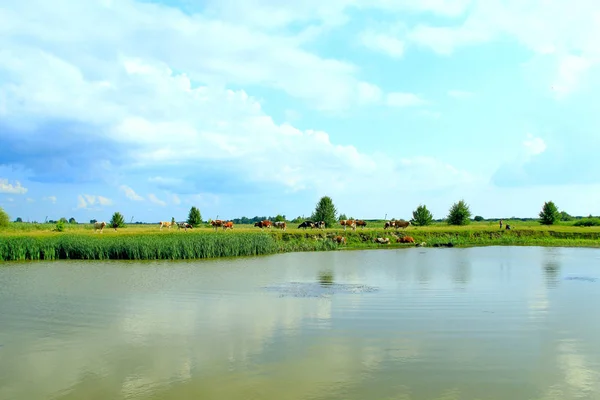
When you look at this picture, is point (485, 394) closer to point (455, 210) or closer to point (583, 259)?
point (583, 259)

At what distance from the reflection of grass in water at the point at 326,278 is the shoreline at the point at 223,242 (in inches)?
436

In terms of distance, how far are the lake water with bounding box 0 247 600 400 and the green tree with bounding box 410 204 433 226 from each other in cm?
4227

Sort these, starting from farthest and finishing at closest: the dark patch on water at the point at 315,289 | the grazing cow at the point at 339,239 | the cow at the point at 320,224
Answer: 1. the cow at the point at 320,224
2. the grazing cow at the point at 339,239
3. the dark patch on water at the point at 315,289

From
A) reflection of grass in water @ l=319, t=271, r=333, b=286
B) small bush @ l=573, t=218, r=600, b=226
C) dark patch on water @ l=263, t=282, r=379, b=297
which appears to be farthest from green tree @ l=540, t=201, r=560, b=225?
dark patch on water @ l=263, t=282, r=379, b=297

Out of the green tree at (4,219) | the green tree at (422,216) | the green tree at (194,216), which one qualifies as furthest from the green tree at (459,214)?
the green tree at (4,219)

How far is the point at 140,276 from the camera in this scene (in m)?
23.9

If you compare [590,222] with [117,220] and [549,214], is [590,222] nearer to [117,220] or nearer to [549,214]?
[549,214]

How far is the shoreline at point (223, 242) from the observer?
33.0 metres

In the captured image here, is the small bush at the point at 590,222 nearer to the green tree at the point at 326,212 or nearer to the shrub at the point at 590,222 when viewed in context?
the shrub at the point at 590,222

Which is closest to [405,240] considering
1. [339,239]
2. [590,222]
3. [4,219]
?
[339,239]

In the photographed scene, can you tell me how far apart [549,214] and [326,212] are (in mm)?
28922

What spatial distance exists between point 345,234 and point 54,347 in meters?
38.6

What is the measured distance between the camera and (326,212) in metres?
61.3

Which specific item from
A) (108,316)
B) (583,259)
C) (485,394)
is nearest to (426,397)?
(485,394)
